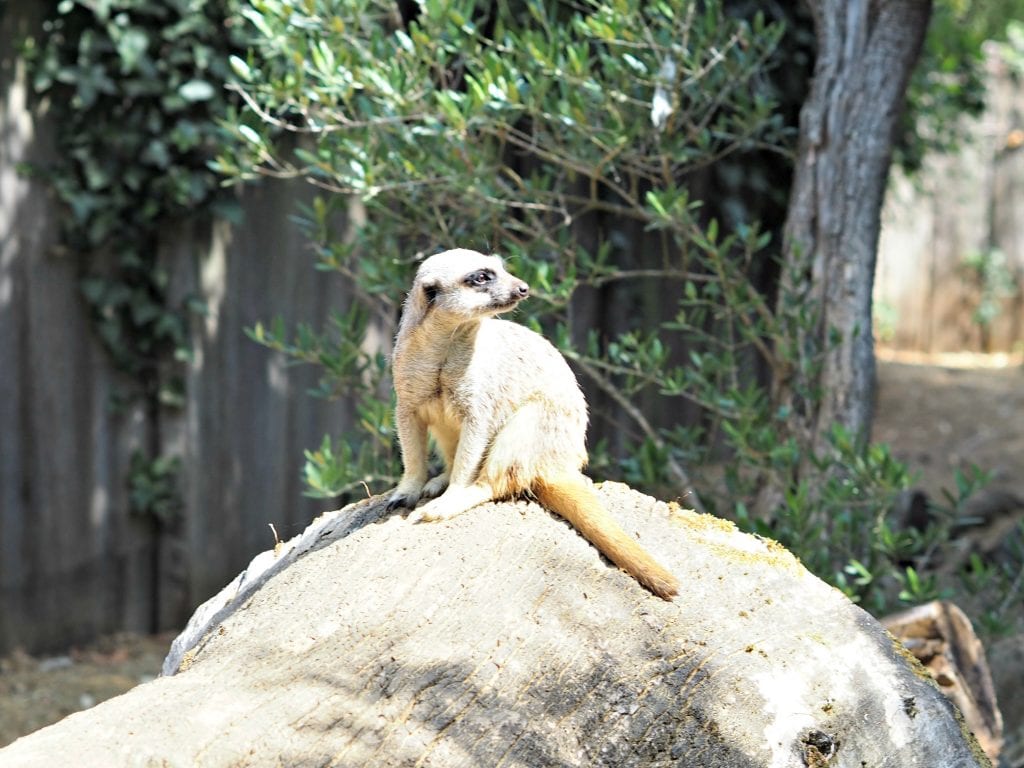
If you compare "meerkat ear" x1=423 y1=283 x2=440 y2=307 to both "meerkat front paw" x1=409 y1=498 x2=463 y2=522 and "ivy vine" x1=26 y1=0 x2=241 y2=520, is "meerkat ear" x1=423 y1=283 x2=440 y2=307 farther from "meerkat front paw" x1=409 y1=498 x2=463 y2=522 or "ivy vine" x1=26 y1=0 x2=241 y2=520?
"ivy vine" x1=26 y1=0 x2=241 y2=520

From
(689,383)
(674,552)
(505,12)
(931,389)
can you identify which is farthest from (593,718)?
(931,389)

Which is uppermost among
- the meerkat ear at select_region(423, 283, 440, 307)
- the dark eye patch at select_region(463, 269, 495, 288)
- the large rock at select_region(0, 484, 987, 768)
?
the dark eye patch at select_region(463, 269, 495, 288)

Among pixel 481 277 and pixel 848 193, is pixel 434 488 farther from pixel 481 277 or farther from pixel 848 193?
pixel 848 193

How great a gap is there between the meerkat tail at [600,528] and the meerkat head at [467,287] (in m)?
0.50

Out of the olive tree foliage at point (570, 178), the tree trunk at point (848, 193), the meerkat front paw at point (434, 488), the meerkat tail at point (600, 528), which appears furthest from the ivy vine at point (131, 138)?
the meerkat tail at point (600, 528)

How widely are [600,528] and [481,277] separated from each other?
73 cm

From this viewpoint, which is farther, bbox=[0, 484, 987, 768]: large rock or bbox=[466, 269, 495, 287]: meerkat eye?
bbox=[466, 269, 495, 287]: meerkat eye

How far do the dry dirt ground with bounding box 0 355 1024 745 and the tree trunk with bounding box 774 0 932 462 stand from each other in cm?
99

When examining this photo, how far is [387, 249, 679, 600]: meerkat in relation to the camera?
3.13 m

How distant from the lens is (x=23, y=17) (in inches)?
225

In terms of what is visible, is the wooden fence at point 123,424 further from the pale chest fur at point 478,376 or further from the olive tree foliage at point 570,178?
the pale chest fur at point 478,376

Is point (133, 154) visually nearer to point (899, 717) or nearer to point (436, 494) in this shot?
point (436, 494)

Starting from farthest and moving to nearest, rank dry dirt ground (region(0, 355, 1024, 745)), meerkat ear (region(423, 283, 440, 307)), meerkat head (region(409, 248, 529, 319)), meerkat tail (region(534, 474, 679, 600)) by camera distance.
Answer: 1. dry dirt ground (region(0, 355, 1024, 745))
2. meerkat ear (region(423, 283, 440, 307))
3. meerkat head (region(409, 248, 529, 319))
4. meerkat tail (region(534, 474, 679, 600))

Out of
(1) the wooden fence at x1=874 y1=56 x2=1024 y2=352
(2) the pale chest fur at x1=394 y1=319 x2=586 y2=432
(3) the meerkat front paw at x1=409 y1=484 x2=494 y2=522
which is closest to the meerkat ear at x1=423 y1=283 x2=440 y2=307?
(2) the pale chest fur at x1=394 y1=319 x2=586 y2=432
